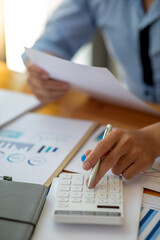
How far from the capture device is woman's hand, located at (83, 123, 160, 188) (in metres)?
0.53

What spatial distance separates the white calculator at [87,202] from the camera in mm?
452

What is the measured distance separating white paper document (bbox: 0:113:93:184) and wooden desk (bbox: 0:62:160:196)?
0.06m

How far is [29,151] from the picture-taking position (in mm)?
670

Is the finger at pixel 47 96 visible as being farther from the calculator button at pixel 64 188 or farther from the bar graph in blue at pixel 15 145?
the calculator button at pixel 64 188

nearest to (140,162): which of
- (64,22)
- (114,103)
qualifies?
(114,103)

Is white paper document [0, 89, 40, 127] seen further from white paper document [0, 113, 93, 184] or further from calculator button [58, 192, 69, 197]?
calculator button [58, 192, 69, 197]

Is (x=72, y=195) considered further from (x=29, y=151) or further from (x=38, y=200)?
(x=29, y=151)

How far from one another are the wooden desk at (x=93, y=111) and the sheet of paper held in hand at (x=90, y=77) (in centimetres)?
3

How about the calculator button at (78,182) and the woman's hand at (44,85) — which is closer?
the calculator button at (78,182)

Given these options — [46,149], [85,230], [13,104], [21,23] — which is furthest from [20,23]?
[85,230]

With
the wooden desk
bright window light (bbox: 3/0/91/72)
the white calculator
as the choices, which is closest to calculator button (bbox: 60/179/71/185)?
the white calculator

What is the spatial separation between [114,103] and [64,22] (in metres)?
0.38

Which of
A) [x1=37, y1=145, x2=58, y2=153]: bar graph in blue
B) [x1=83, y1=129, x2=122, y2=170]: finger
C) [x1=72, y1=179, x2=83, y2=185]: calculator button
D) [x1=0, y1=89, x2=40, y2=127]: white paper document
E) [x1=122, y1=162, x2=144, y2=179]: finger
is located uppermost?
[x1=83, y1=129, x2=122, y2=170]: finger

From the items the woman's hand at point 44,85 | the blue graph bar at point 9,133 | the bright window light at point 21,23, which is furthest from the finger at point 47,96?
the bright window light at point 21,23
